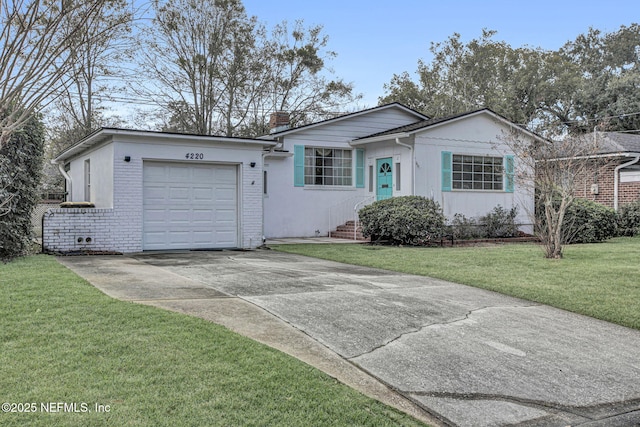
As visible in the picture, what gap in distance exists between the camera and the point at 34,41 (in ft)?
11.9

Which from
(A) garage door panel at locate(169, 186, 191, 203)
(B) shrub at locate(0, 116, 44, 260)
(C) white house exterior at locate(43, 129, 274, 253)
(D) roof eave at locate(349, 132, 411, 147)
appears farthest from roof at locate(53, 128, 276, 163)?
(D) roof eave at locate(349, 132, 411, 147)

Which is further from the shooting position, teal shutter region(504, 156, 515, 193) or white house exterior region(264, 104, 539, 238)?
teal shutter region(504, 156, 515, 193)

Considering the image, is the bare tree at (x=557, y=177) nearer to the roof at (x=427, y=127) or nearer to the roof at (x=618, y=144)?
the roof at (x=427, y=127)

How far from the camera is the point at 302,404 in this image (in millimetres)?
3537

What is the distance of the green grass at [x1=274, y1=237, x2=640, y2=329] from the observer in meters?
7.08

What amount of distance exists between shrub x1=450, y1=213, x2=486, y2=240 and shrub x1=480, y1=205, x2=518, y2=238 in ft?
0.85

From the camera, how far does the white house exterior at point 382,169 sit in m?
17.2

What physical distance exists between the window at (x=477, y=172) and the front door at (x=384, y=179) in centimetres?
209

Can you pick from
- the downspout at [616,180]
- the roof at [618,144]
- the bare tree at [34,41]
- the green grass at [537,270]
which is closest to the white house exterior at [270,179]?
the green grass at [537,270]

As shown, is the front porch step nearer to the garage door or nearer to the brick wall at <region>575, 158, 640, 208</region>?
the garage door

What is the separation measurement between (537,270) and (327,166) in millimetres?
9985

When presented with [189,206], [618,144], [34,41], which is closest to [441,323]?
[34,41]

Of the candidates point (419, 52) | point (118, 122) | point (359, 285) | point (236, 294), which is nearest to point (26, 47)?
point (236, 294)

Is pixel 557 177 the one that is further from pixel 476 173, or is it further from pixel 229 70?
pixel 229 70
